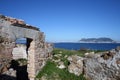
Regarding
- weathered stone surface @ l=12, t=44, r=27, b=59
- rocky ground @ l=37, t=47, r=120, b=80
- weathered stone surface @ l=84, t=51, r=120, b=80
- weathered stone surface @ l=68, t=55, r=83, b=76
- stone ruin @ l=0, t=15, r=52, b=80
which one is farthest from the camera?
weathered stone surface @ l=12, t=44, r=27, b=59

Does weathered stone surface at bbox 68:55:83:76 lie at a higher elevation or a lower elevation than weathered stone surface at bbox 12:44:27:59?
lower

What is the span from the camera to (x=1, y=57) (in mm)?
8469

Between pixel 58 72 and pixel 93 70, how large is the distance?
2561 millimetres

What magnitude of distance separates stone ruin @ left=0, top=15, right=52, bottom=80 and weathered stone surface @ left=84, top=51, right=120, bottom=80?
342 centimetres

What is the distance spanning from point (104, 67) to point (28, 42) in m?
5.44

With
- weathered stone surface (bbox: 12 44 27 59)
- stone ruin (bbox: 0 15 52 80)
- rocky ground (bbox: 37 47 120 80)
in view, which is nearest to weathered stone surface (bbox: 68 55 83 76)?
rocky ground (bbox: 37 47 120 80)

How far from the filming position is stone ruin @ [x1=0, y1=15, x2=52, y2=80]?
337 inches

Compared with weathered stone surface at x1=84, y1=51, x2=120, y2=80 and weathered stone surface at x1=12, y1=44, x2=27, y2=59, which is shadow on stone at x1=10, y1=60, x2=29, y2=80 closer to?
weathered stone surface at x1=12, y1=44, x2=27, y2=59

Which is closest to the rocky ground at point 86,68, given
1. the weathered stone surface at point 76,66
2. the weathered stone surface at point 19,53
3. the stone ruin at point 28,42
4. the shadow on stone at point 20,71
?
the weathered stone surface at point 76,66

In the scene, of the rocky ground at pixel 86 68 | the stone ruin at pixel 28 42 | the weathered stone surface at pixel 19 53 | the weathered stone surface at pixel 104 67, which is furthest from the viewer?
the weathered stone surface at pixel 19 53

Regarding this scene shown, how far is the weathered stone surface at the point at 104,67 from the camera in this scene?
9602mm

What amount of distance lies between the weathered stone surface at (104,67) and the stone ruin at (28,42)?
3416 mm

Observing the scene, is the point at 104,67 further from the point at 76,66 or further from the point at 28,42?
the point at 28,42

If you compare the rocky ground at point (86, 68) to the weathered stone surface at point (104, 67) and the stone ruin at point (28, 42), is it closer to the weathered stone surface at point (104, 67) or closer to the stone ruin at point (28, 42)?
the weathered stone surface at point (104, 67)
